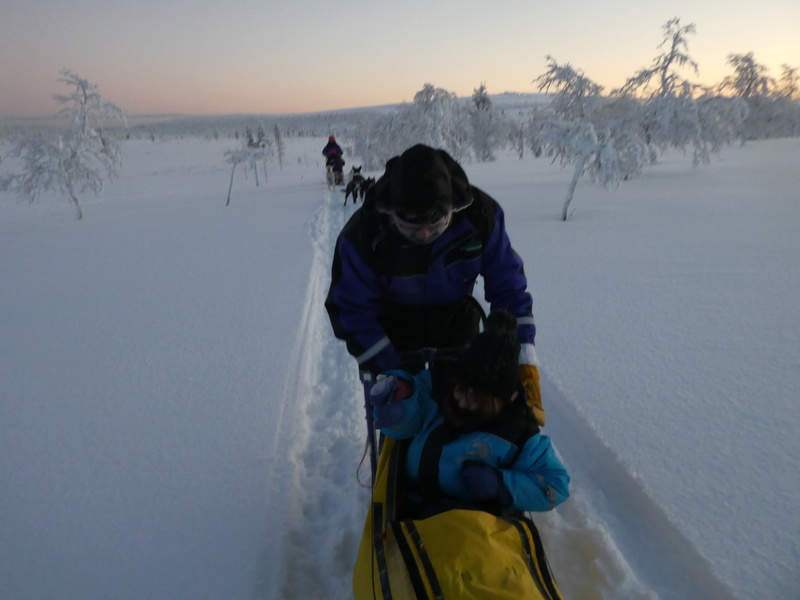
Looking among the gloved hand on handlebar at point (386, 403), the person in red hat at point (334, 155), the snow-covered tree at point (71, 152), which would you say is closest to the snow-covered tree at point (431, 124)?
the person in red hat at point (334, 155)

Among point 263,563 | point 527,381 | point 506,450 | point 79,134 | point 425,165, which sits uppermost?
point 79,134

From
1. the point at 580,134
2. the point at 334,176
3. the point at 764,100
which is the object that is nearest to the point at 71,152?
the point at 334,176

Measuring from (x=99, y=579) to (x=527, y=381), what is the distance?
2.03m

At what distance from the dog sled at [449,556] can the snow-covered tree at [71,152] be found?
19013mm

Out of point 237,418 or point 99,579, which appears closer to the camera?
point 99,579

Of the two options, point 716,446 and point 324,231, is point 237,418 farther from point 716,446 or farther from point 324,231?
point 324,231

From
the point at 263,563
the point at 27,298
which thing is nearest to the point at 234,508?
the point at 263,563

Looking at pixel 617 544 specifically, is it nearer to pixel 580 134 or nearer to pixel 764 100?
pixel 580 134

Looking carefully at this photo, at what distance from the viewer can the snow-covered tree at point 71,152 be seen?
1716 centimetres

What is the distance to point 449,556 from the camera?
4.51ft

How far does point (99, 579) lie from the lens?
1.97m

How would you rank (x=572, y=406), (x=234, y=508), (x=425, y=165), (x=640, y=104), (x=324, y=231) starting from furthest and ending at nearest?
(x=640, y=104) → (x=324, y=231) → (x=572, y=406) → (x=234, y=508) → (x=425, y=165)

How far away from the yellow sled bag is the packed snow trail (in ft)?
1.95

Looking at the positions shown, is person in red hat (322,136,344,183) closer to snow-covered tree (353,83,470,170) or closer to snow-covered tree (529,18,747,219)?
snow-covered tree (353,83,470,170)
